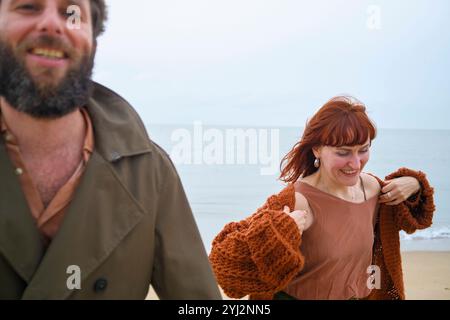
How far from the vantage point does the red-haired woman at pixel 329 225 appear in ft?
6.76

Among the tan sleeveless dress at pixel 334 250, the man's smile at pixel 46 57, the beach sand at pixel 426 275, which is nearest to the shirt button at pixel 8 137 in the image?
the man's smile at pixel 46 57

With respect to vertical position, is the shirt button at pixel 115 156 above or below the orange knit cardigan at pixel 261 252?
above

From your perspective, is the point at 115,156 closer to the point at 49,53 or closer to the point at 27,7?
the point at 49,53

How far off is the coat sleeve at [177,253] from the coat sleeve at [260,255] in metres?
0.48

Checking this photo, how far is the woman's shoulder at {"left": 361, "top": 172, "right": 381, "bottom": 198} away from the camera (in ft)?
8.15

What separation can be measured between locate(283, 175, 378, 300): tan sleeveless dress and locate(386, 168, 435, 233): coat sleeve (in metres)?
0.19

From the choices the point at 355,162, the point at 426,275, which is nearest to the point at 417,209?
the point at 355,162

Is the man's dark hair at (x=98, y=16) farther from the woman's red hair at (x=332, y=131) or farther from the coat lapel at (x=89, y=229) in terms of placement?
the woman's red hair at (x=332, y=131)

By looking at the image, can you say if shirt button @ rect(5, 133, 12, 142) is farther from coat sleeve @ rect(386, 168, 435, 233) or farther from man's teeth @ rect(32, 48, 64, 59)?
coat sleeve @ rect(386, 168, 435, 233)

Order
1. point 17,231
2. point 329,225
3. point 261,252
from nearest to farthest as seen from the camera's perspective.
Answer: point 17,231
point 261,252
point 329,225

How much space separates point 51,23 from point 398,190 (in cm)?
171

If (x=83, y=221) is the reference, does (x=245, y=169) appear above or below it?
below

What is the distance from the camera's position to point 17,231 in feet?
4.43

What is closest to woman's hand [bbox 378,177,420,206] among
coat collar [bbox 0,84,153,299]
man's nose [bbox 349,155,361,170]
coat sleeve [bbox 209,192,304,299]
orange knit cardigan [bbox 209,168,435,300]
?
man's nose [bbox 349,155,361,170]
